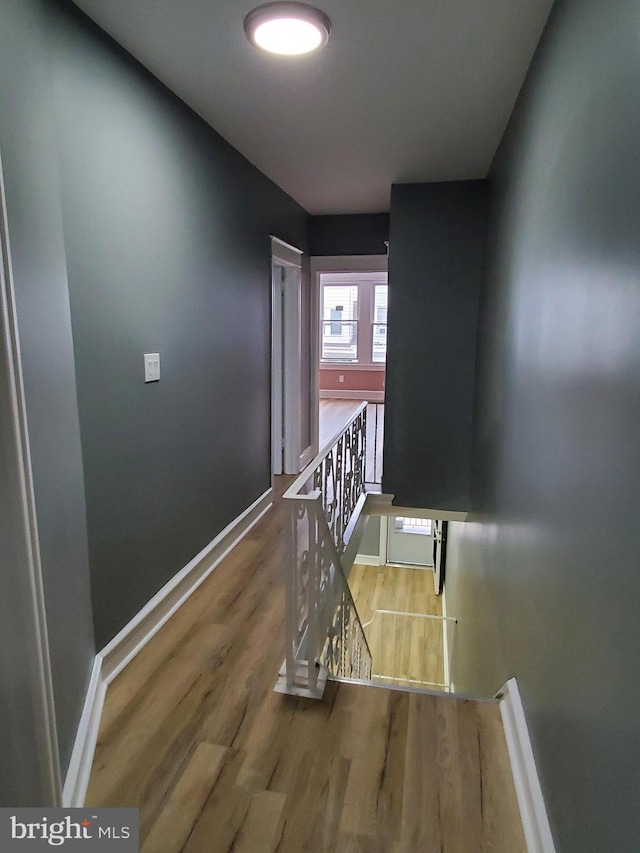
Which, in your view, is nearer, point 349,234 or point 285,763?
point 285,763

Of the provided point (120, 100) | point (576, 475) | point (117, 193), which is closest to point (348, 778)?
point (576, 475)

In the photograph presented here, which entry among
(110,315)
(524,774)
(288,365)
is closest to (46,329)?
(110,315)

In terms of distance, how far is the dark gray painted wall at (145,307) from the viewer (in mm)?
1850

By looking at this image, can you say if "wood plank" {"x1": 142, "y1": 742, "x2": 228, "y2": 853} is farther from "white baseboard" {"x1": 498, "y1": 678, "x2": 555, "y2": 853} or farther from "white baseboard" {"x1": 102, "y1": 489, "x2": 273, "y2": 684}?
"white baseboard" {"x1": 498, "y1": 678, "x2": 555, "y2": 853}

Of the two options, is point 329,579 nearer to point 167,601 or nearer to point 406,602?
point 167,601

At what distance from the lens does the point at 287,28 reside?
1.85m

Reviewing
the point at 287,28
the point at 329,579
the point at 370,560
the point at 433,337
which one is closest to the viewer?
the point at 287,28

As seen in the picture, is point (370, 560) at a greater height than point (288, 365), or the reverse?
point (288, 365)

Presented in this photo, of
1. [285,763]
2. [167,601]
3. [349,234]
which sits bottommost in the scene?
[285,763]

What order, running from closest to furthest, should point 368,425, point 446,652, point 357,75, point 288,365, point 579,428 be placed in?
1. point 579,428
2. point 357,75
3. point 288,365
4. point 446,652
5. point 368,425

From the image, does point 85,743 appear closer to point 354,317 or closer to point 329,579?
point 329,579

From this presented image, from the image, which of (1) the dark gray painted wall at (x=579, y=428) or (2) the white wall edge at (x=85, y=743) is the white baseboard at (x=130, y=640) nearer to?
(2) the white wall edge at (x=85, y=743)

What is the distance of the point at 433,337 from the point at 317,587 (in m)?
2.42

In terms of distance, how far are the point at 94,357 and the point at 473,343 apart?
9.35 feet
